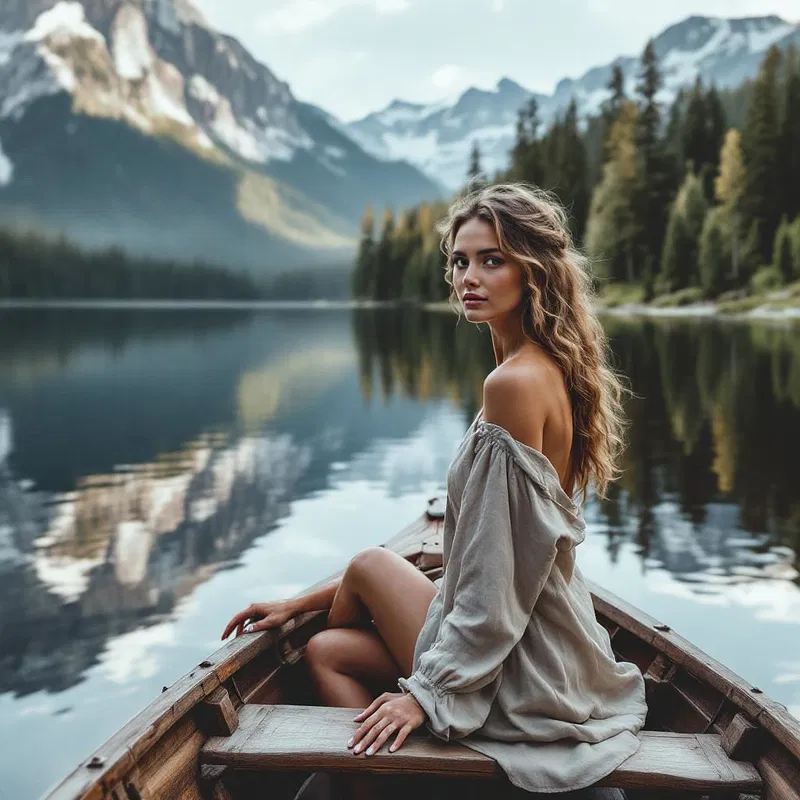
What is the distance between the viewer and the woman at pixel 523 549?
2689mm

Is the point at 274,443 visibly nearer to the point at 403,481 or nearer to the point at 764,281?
the point at 403,481

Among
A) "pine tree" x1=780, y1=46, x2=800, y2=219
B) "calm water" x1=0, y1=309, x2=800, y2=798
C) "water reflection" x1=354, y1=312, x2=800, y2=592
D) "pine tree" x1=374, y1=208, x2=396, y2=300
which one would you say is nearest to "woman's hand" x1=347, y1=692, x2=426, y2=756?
"calm water" x1=0, y1=309, x2=800, y2=798

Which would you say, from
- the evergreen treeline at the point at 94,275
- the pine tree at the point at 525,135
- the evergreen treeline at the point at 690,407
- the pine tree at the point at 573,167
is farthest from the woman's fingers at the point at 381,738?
the evergreen treeline at the point at 94,275

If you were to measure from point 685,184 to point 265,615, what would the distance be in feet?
193

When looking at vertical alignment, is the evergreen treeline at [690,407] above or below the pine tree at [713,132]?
below

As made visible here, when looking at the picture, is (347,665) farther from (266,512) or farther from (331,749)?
(266,512)

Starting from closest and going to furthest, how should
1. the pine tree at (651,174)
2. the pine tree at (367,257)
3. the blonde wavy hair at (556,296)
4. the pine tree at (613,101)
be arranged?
the blonde wavy hair at (556,296) → the pine tree at (651,174) → the pine tree at (613,101) → the pine tree at (367,257)

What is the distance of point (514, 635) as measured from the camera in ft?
8.85

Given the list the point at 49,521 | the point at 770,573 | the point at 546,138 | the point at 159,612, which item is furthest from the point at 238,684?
the point at 546,138

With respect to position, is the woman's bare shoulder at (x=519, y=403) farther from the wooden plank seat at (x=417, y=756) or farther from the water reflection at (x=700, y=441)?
the water reflection at (x=700, y=441)

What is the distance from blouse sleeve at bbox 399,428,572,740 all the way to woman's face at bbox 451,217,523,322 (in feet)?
1.52

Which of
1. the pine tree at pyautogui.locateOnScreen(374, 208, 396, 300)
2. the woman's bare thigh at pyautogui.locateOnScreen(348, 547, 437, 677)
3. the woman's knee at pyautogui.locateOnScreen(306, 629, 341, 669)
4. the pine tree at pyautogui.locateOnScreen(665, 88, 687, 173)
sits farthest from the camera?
the pine tree at pyautogui.locateOnScreen(374, 208, 396, 300)

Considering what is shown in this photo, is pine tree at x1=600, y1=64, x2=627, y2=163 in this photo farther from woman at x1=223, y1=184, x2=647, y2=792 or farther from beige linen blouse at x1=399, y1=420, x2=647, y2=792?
beige linen blouse at x1=399, y1=420, x2=647, y2=792

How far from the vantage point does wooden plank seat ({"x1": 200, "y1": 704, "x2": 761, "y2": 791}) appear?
2674 millimetres
